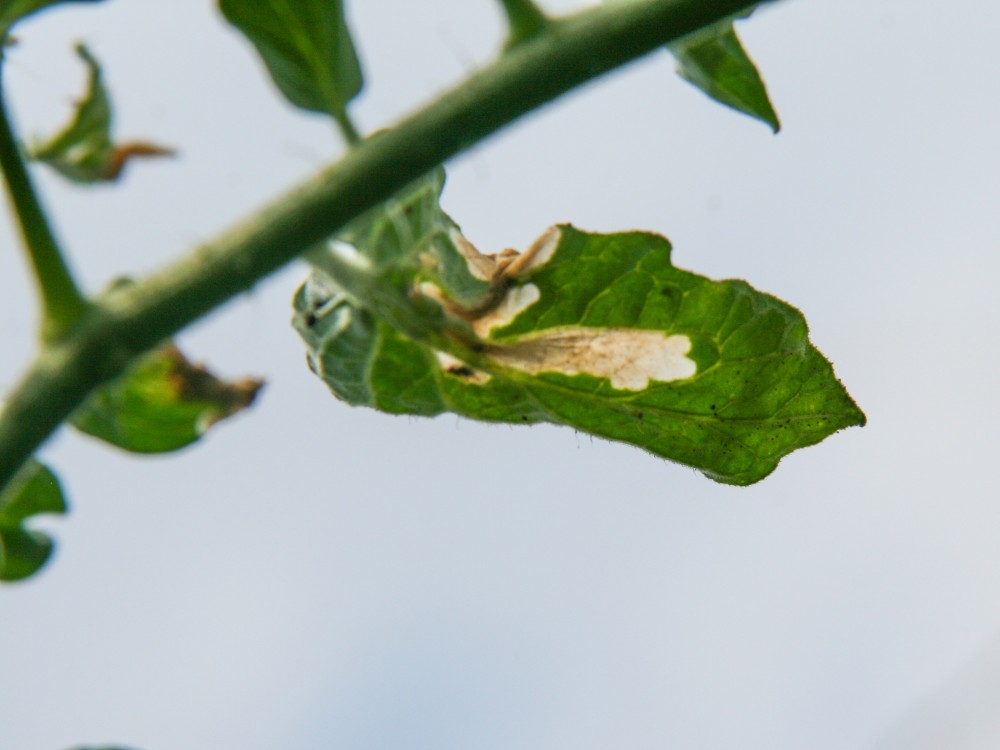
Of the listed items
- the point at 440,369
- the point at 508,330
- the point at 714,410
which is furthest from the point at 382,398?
the point at 714,410

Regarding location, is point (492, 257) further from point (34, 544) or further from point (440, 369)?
point (34, 544)

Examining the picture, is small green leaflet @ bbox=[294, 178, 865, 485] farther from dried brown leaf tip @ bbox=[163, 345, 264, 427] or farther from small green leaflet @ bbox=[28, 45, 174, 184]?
small green leaflet @ bbox=[28, 45, 174, 184]

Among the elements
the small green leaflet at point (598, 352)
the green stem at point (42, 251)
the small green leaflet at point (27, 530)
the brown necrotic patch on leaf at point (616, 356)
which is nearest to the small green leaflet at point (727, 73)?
the small green leaflet at point (598, 352)

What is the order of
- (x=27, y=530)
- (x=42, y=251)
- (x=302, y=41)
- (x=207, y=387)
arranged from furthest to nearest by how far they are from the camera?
(x=27, y=530) < (x=207, y=387) < (x=302, y=41) < (x=42, y=251)

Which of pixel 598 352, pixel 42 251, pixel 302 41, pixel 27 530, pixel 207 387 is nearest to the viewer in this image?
pixel 42 251

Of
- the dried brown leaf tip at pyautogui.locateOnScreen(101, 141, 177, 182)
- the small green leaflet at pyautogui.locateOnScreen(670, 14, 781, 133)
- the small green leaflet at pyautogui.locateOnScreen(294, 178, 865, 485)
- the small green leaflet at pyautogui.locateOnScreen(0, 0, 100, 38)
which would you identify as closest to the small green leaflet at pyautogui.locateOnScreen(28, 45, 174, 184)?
the dried brown leaf tip at pyautogui.locateOnScreen(101, 141, 177, 182)

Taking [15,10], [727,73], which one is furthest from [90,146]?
[727,73]

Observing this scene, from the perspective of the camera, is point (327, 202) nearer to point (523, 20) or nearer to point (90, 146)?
point (523, 20)

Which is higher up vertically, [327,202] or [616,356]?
[327,202]
